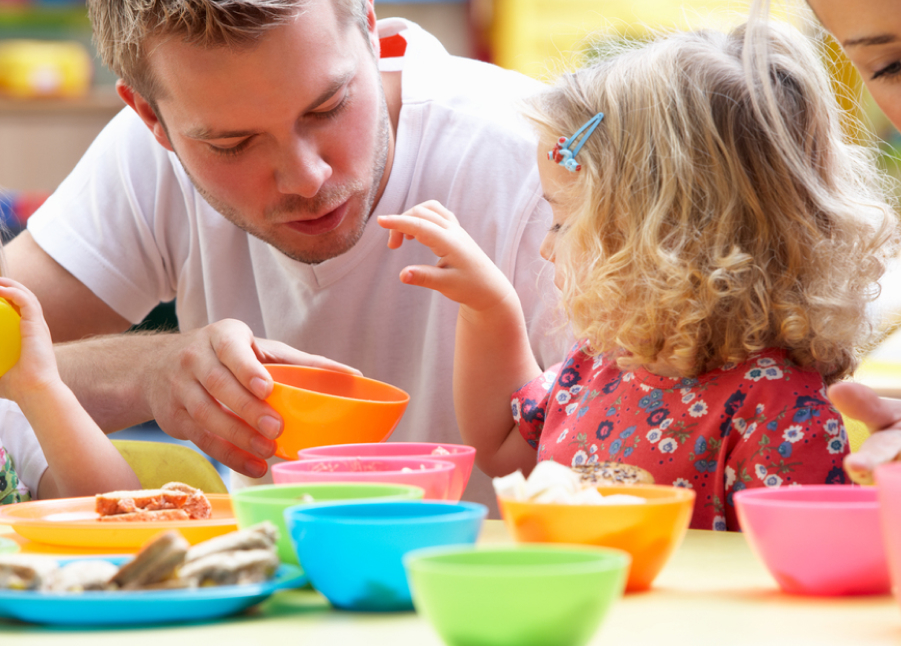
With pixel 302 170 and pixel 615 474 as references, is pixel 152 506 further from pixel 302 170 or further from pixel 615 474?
pixel 302 170

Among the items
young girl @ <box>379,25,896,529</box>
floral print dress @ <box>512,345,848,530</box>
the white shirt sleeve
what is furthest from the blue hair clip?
the white shirt sleeve

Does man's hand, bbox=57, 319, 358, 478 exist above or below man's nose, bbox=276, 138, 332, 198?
below

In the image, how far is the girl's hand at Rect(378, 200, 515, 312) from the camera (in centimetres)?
121

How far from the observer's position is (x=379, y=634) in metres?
0.52

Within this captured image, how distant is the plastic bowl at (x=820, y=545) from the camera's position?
58cm

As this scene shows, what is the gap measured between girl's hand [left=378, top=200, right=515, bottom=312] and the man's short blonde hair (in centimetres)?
33

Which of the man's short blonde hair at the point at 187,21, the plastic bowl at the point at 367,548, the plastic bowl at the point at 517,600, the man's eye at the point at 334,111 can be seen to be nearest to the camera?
the plastic bowl at the point at 517,600

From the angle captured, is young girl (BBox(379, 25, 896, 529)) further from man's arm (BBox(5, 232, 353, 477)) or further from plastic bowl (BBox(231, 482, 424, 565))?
plastic bowl (BBox(231, 482, 424, 565))

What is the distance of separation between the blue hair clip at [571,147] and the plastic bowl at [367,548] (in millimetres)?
750

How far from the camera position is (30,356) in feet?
3.95

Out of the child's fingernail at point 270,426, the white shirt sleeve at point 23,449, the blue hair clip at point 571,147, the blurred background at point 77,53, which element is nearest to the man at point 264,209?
the child's fingernail at point 270,426

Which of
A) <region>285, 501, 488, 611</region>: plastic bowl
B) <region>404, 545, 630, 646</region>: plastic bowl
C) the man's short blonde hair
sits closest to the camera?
<region>404, 545, 630, 646</region>: plastic bowl

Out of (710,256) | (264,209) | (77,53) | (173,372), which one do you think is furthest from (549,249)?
(77,53)

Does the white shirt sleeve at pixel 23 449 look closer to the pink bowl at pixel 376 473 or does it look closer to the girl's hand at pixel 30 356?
the girl's hand at pixel 30 356
